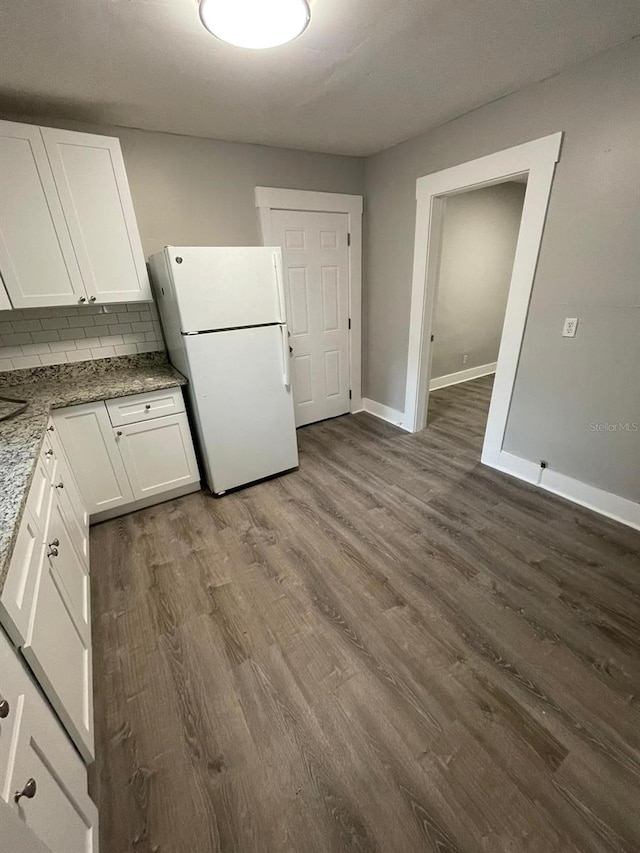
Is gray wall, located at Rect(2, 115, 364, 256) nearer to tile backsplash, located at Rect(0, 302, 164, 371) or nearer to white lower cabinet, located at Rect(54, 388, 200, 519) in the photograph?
tile backsplash, located at Rect(0, 302, 164, 371)

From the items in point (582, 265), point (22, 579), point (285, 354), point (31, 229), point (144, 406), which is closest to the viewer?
point (22, 579)

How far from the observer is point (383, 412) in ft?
12.3

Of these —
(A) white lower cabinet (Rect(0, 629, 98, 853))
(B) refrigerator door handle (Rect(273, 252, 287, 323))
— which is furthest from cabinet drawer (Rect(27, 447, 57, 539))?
(B) refrigerator door handle (Rect(273, 252, 287, 323))

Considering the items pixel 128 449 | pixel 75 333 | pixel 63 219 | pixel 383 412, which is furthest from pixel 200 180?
pixel 383 412

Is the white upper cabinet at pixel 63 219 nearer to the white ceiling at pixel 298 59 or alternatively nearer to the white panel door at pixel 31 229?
the white panel door at pixel 31 229

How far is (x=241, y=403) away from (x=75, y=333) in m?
1.21

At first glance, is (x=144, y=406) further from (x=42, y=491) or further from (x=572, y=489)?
(x=572, y=489)

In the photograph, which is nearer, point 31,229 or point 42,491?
point 42,491

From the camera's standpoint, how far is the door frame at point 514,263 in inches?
80.2

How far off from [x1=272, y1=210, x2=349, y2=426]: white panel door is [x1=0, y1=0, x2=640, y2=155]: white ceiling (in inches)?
32.4

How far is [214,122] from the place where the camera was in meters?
2.21

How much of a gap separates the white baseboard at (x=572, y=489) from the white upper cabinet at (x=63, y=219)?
9.56ft

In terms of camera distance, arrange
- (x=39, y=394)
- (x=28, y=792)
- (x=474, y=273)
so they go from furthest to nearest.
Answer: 1. (x=474, y=273)
2. (x=39, y=394)
3. (x=28, y=792)

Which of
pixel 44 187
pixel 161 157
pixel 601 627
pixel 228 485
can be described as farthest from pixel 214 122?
pixel 601 627
